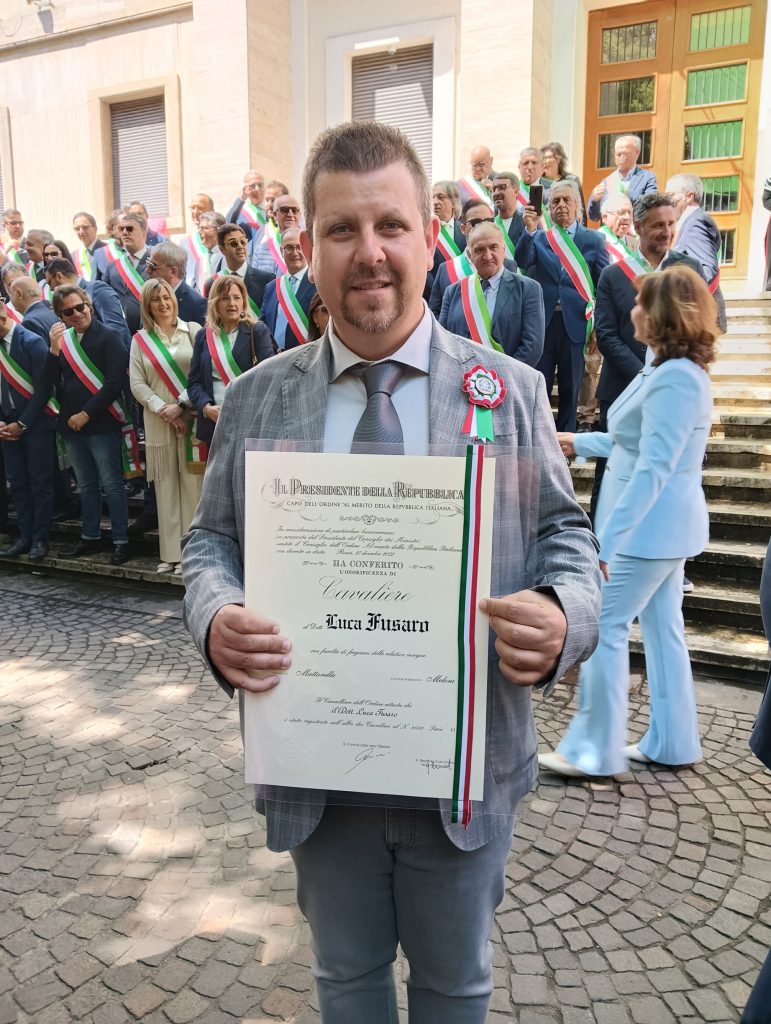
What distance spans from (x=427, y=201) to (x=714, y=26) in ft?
43.7

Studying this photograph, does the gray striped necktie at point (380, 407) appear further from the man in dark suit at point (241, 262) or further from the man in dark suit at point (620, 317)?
the man in dark suit at point (241, 262)

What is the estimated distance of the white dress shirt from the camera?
1.54 meters

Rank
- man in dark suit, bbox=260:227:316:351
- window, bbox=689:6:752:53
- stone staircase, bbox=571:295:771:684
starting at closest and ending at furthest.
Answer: stone staircase, bbox=571:295:771:684
man in dark suit, bbox=260:227:316:351
window, bbox=689:6:752:53

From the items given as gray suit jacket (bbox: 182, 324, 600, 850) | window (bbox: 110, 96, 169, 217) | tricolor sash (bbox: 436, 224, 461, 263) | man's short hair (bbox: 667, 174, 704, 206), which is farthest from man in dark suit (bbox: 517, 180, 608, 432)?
window (bbox: 110, 96, 169, 217)

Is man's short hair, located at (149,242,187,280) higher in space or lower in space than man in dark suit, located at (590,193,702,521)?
higher

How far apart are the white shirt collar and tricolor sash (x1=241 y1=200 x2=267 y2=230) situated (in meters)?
9.29

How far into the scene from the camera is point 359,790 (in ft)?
4.48

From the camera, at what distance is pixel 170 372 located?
6.57m

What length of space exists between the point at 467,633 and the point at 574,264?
619cm

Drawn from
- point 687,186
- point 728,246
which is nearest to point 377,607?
point 687,186

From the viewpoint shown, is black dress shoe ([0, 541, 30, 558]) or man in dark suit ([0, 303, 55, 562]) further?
black dress shoe ([0, 541, 30, 558])

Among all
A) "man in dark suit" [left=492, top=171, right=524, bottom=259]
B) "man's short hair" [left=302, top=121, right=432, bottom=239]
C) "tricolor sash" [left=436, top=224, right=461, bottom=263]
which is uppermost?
"man in dark suit" [left=492, top=171, right=524, bottom=259]

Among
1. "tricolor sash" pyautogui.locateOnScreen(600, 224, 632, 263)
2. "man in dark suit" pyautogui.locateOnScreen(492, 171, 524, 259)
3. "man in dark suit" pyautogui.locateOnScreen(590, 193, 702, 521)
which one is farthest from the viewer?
"man in dark suit" pyautogui.locateOnScreen(492, 171, 524, 259)
